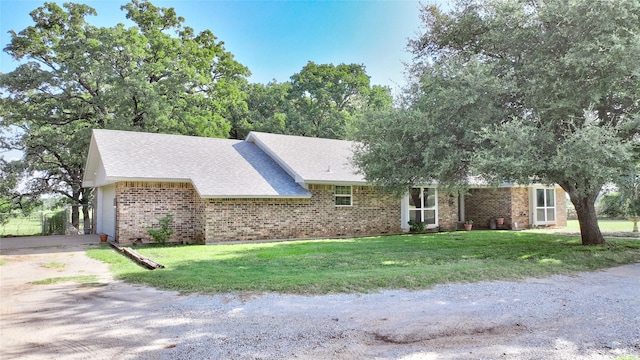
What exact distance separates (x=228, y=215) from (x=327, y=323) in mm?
10025

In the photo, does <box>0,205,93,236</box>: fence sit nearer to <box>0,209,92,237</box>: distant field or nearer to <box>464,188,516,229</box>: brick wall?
<box>0,209,92,237</box>: distant field

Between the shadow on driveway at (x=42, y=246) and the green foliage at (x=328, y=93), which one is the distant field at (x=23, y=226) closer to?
the shadow on driveway at (x=42, y=246)

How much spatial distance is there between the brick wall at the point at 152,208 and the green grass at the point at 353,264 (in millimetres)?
1094

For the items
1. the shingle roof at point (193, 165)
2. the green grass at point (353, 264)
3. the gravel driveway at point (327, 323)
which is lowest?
the gravel driveway at point (327, 323)

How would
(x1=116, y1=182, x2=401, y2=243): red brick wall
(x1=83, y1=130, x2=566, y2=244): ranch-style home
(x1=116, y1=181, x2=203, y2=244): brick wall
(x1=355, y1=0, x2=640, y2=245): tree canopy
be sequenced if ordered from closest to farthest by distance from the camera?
(x1=355, y1=0, x2=640, y2=245): tree canopy < (x1=116, y1=181, x2=203, y2=244): brick wall < (x1=116, y1=182, x2=401, y2=243): red brick wall < (x1=83, y1=130, x2=566, y2=244): ranch-style home

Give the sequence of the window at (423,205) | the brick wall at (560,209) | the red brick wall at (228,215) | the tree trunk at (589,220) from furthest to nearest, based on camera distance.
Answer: the brick wall at (560,209)
the window at (423,205)
the red brick wall at (228,215)
the tree trunk at (589,220)

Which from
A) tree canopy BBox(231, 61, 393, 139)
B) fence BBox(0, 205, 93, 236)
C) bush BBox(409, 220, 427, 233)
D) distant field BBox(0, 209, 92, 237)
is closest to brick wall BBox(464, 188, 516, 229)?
bush BBox(409, 220, 427, 233)

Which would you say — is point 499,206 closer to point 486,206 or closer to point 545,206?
point 486,206

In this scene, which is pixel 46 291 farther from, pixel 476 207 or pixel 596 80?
pixel 476 207

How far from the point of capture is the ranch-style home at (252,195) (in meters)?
14.5

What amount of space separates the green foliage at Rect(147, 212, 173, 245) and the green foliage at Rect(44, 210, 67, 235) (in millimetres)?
9016

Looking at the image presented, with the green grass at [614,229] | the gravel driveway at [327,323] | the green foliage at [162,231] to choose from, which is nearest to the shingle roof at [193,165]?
the green foliage at [162,231]

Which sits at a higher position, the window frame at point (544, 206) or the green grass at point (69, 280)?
the window frame at point (544, 206)

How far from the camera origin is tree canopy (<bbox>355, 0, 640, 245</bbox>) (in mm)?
9188
